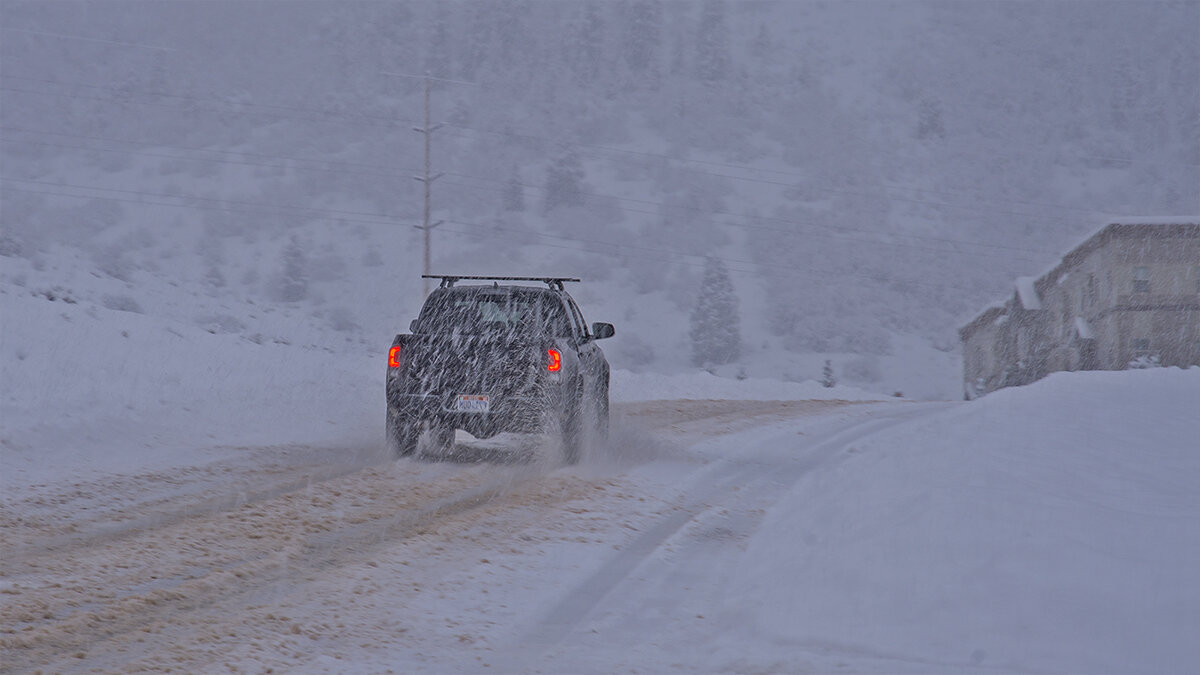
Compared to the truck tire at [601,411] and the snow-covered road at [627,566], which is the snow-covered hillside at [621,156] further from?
the snow-covered road at [627,566]

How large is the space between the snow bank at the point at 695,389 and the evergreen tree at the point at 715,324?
41.6 m

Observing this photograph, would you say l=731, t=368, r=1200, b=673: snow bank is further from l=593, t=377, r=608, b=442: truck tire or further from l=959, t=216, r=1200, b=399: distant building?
l=959, t=216, r=1200, b=399: distant building

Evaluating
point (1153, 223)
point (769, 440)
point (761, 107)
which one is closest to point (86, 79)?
point (761, 107)

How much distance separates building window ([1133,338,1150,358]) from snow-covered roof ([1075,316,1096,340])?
8.08 ft

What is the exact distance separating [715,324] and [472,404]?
2437 inches

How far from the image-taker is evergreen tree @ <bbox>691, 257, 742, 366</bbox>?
226 ft

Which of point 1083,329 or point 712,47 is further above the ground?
point 712,47

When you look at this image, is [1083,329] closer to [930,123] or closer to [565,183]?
[565,183]

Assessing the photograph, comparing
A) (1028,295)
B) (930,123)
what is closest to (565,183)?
(930,123)

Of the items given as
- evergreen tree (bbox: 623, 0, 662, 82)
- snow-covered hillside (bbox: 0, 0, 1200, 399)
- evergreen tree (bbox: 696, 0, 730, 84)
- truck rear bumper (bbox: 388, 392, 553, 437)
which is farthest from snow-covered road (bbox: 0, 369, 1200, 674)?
evergreen tree (bbox: 696, 0, 730, 84)

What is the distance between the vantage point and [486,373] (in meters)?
9.27

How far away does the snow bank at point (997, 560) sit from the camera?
380cm

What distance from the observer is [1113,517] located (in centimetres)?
541

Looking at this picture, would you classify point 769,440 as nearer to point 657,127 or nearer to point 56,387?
point 56,387
